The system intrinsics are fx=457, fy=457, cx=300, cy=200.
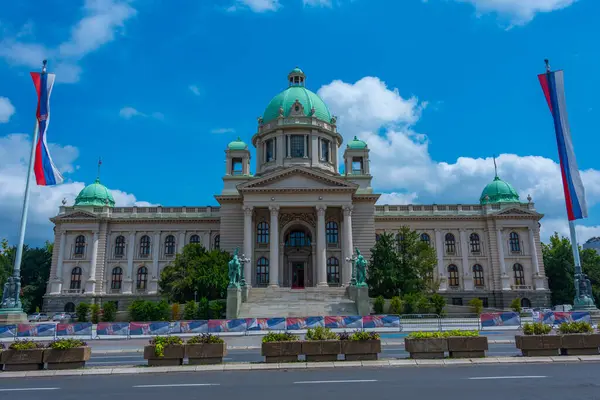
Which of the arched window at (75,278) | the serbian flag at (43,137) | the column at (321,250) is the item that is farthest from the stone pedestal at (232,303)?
the arched window at (75,278)

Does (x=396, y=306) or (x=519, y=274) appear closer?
(x=396, y=306)

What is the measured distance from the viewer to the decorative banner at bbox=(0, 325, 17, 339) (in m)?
25.8

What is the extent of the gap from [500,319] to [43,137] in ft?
109

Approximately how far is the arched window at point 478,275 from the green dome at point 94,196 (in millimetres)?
50170

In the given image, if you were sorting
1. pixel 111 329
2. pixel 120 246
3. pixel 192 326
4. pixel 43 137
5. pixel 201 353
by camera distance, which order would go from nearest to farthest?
1. pixel 201 353
2. pixel 192 326
3. pixel 111 329
4. pixel 43 137
5. pixel 120 246

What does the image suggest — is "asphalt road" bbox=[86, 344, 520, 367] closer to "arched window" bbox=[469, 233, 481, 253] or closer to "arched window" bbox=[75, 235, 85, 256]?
"arched window" bbox=[469, 233, 481, 253]

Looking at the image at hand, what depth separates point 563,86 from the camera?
97.0ft

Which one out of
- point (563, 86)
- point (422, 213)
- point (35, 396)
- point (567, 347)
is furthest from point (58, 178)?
point (422, 213)

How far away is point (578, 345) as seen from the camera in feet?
52.3

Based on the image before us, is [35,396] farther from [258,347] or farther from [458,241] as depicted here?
[458,241]

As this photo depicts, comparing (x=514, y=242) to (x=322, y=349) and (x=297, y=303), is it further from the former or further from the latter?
(x=322, y=349)

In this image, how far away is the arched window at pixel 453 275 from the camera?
5978cm

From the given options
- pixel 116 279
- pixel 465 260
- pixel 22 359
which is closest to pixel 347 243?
Answer: pixel 465 260

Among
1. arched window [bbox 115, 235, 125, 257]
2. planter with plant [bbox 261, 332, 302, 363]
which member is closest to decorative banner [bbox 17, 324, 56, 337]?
planter with plant [bbox 261, 332, 302, 363]
